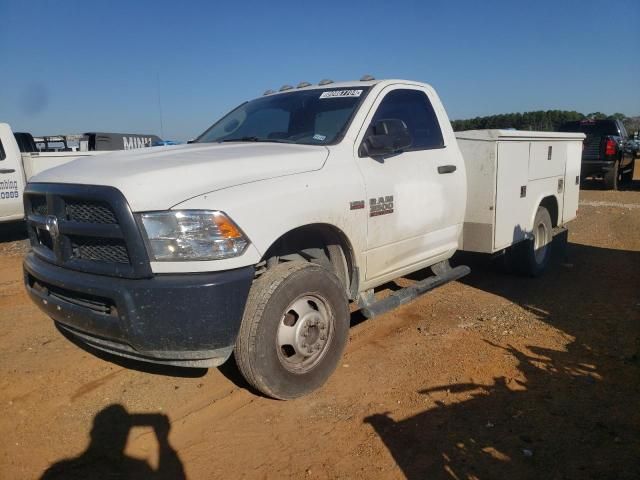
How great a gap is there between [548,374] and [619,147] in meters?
14.5

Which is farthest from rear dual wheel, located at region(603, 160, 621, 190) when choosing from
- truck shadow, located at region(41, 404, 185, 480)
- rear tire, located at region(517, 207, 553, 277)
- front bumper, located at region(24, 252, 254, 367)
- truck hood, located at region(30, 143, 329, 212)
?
truck shadow, located at region(41, 404, 185, 480)

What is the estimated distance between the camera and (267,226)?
3.13 metres

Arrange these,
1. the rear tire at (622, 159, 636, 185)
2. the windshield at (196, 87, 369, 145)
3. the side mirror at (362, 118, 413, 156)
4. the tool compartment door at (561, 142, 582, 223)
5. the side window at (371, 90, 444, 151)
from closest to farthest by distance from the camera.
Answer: the side mirror at (362, 118, 413, 156)
the windshield at (196, 87, 369, 145)
the side window at (371, 90, 444, 151)
the tool compartment door at (561, 142, 582, 223)
the rear tire at (622, 159, 636, 185)

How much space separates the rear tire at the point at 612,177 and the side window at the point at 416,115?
1323 cm

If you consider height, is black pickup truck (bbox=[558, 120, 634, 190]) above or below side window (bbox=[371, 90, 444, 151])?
below

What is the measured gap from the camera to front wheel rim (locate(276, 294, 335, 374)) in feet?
11.3

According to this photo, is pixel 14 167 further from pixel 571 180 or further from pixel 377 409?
pixel 571 180

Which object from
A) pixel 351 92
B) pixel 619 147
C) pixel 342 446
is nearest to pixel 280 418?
pixel 342 446

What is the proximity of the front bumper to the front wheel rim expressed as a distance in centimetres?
49

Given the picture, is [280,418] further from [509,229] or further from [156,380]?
[509,229]

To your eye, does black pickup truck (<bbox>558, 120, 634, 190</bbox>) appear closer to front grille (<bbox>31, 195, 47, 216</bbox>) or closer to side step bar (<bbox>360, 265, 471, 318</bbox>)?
side step bar (<bbox>360, 265, 471, 318</bbox>)

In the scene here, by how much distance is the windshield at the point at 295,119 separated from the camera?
4129 millimetres

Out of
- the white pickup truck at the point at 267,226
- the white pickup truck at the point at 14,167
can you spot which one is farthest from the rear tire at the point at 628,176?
the white pickup truck at the point at 14,167

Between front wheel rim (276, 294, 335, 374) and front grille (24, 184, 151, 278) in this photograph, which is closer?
front grille (24, 184, 151, 278)
